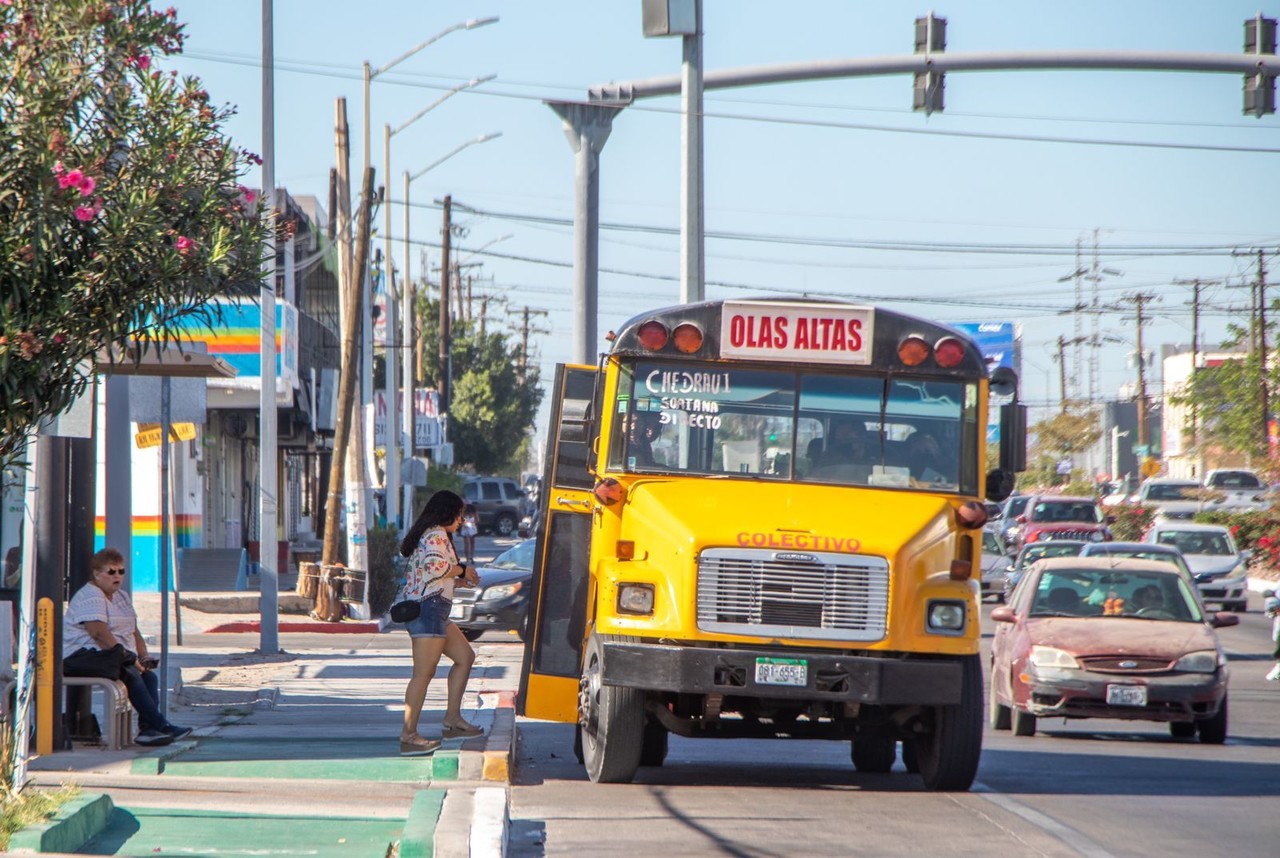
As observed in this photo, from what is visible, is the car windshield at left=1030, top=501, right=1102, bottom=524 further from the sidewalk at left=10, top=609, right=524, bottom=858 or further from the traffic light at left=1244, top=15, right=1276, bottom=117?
the traffic light at left=1244, top=15, right=1276, bottom=117

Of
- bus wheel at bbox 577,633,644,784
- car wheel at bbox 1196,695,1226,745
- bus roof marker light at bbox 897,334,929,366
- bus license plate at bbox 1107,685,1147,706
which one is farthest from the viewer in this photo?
car wheel at bbox 1196,695,1226,745

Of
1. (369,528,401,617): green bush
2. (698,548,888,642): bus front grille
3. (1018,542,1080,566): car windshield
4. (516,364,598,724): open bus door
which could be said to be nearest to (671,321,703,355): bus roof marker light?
(516,364,598,724): open bus door

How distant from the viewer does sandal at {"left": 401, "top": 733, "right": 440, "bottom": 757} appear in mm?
12164

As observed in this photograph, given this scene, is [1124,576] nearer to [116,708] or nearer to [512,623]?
[116,708]

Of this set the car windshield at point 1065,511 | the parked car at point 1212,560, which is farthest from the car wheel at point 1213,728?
the car windshield at point 1065,511

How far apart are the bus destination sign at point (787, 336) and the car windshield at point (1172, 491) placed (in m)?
43.7

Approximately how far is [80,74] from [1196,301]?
7460cm

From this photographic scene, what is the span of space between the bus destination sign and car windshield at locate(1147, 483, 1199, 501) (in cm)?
4372

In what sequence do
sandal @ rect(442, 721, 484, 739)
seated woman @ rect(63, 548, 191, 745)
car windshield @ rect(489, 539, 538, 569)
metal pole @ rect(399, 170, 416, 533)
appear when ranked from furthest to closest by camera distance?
1. metal pole @ rect(399, 170, 416, 533)
2. car windshield @ rect(489, 539, 538, 569)
3. sandal @ rect(442, 721, 484, 739)
4. seated woman @ rect(63, 548, 191, 745)

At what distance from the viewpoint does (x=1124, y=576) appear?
1612 centimetres

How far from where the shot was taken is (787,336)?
11.4 m

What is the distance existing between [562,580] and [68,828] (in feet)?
14.2

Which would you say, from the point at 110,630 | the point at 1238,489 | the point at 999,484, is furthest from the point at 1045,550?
the point at 1238,489

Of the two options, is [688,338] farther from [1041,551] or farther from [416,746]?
[1041,551]
